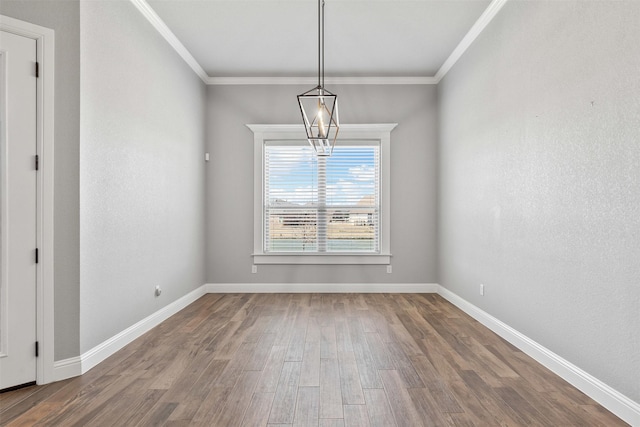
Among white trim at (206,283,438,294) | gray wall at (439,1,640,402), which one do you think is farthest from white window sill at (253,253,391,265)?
gray wall at (439,1,640,402)

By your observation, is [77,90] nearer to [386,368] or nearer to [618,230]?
[386,368]

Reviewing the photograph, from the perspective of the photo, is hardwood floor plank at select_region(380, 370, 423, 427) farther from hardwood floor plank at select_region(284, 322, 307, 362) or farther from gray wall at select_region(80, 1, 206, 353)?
gray wall at select_region(80, 1, 206, 353)

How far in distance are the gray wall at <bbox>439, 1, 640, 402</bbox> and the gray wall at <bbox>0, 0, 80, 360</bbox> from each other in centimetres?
349

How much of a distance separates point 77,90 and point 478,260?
4.03 metres

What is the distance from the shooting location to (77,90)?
8.94 feet

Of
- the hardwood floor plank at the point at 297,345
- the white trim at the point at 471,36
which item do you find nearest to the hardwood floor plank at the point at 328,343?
the hardwood floor plank at the point at 297,345

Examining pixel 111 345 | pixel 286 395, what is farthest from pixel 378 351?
pixel 111 345

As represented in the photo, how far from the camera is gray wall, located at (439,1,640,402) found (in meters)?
2.18

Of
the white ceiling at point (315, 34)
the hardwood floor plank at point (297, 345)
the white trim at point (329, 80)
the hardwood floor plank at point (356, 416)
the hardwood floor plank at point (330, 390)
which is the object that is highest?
the white ceiling at point (315, 34)

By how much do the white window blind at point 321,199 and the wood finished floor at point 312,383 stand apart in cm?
183

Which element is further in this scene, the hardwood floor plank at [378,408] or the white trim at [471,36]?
the white trim at [471,36]

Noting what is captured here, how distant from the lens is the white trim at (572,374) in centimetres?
212

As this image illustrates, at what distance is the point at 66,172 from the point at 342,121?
3.85 metres

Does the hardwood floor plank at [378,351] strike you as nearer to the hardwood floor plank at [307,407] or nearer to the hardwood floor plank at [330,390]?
the hardwood floor plank at [330,390]
